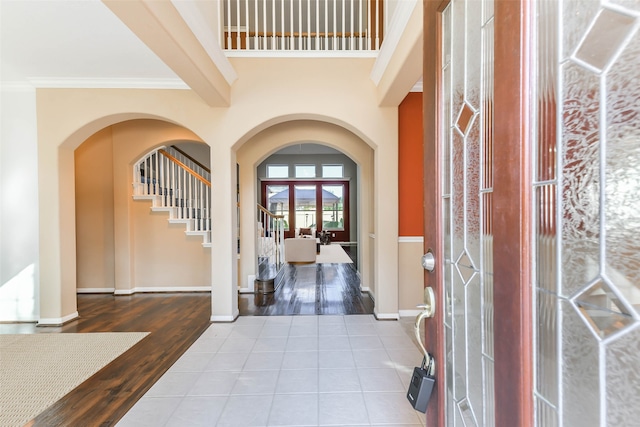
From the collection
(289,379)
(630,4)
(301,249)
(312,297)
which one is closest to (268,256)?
(312,297)

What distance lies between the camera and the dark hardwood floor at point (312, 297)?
4.28 metres

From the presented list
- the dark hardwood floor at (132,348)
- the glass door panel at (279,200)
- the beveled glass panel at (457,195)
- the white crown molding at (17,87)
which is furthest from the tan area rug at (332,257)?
the beveled glass panel at (457,195)

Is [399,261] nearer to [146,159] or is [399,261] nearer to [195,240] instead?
[195,240]

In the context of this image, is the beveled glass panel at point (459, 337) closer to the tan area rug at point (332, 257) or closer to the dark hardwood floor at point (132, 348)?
the dark hardwood floor at point (132, 348)

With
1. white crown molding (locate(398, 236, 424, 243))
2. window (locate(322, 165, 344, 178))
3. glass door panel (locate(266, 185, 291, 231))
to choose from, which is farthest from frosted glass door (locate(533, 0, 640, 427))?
glass door panel (locate(266, 185, 291, 231))

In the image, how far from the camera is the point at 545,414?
1.95ft

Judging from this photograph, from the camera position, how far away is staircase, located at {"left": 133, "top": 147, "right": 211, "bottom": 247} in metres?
5.25

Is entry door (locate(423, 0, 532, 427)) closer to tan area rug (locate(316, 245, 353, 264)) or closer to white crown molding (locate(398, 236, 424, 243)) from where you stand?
white crown molding (locate(398, 236, 424, 243))

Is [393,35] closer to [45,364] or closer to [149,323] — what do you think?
[149,323]

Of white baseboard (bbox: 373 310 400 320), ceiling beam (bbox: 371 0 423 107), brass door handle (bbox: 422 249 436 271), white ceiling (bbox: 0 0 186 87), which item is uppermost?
white ceiling (bbox: 0 0 186 87)

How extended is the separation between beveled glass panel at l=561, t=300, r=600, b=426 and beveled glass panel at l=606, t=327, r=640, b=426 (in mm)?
22

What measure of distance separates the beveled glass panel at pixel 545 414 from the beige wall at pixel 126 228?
5.24 metres

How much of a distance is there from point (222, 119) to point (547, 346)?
12.8 ft

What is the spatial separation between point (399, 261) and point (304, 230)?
7864 mm
